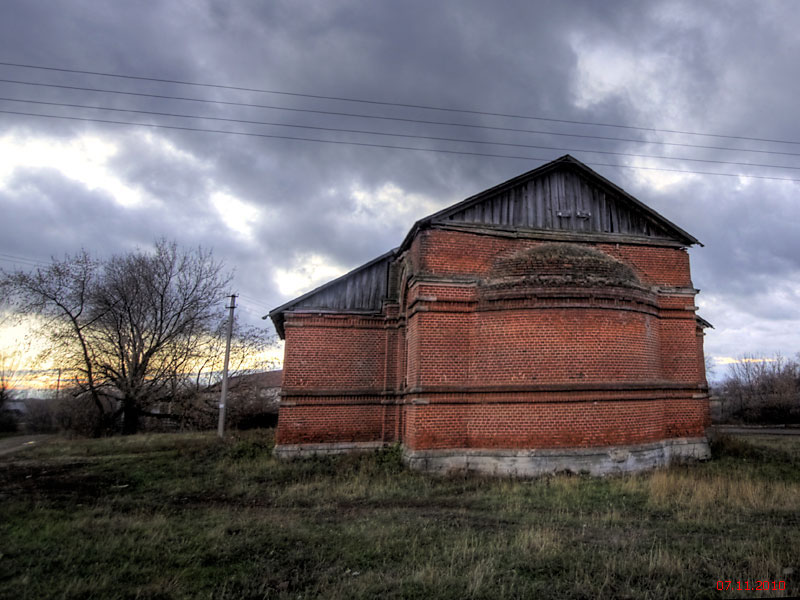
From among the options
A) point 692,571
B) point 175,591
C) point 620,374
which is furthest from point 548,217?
point 175,591

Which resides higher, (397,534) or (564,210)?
(564,210)

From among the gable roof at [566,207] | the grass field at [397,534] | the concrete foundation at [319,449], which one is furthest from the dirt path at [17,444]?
the gable roof at [566,207]

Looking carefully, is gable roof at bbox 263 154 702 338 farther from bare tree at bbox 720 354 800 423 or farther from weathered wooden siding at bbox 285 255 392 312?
bare tree at bbox 720 354 800 423

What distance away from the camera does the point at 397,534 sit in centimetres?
641

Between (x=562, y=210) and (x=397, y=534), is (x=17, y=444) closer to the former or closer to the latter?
(x=397, y=534)

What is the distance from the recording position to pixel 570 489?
9.03 meters

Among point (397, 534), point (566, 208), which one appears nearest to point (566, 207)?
point (566, 208)

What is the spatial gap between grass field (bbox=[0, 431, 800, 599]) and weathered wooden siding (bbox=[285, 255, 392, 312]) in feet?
17.4

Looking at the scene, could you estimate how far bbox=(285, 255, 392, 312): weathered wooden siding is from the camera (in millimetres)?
14930

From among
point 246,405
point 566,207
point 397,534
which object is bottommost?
point 397,534

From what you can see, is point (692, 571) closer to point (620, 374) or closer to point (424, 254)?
point (620, 374)

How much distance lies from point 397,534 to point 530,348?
5940 millimetres

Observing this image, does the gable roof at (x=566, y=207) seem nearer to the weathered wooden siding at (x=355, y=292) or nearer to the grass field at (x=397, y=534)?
the weathered wooden siding at (x=355, y=292)
